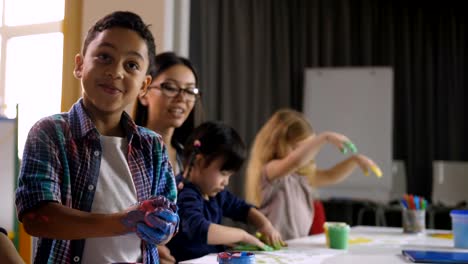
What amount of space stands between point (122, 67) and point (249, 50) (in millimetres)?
3597

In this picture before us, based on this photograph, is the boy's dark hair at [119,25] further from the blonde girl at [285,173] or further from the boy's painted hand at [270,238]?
the blonde girl at [285,173]

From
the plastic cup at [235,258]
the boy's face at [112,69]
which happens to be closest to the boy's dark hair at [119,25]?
the boy's face at [112,69]

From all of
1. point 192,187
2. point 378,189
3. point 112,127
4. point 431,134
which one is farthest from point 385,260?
point 431,134

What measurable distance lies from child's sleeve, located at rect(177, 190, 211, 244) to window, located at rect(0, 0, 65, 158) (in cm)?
57

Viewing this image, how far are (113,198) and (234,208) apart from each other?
3.01 feet

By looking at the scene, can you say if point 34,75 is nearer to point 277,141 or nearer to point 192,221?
point 192,221

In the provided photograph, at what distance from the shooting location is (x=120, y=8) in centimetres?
107

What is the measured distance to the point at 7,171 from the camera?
3.37 feet

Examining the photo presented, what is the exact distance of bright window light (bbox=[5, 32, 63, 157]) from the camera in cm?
97

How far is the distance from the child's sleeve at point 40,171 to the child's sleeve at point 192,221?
63 centimetres

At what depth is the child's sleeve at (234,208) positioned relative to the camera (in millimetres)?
1754

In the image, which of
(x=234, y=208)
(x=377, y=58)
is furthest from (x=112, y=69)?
(x=377, y=58)

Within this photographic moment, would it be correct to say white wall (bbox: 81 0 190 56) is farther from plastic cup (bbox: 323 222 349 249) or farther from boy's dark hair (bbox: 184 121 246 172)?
plastic cup (bbox: 323 222 349 249)

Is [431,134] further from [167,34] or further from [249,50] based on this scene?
[167,34]
